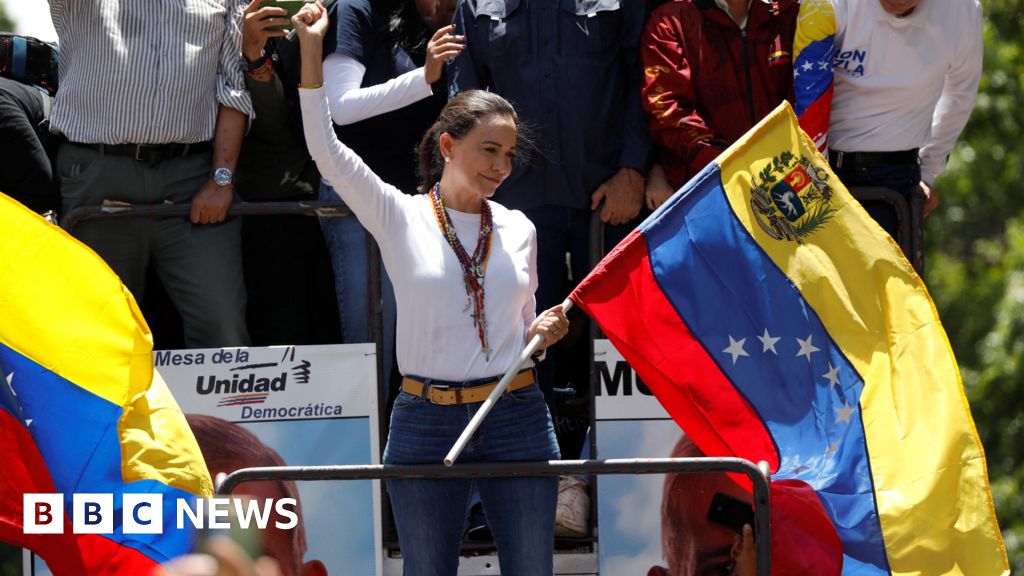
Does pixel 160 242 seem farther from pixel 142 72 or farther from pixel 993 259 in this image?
pixel 993 259

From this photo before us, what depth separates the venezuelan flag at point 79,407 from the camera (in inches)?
231

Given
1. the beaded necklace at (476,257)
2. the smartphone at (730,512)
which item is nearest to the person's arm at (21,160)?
the beaded necklace at (476,257)

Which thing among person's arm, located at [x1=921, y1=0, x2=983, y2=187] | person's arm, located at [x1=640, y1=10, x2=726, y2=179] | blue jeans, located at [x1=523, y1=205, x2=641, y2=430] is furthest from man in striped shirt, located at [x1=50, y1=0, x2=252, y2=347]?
person's arm, located at [x1=921, y1=0, x2=983, y2=187]

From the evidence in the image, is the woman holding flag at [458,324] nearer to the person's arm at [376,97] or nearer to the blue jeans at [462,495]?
the blue jeans at [462,495]

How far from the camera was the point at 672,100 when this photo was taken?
23.0ft

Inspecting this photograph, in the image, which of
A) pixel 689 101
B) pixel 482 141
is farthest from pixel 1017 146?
pixel 482 141

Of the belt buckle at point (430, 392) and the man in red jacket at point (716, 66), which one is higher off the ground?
the man in red jacket at point (716, 66)

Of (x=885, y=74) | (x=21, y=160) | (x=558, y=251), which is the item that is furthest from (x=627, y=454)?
(x=21, y=160)

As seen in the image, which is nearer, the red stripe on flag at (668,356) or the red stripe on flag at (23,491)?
the red stripe on flag at (23,491)

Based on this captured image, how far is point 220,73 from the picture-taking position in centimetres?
731

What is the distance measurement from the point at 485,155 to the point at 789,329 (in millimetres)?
1251

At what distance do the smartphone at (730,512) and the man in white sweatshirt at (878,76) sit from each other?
4.07ft

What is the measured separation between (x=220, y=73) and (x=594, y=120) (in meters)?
1.56

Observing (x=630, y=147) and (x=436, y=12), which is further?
(x=436, y=12)
